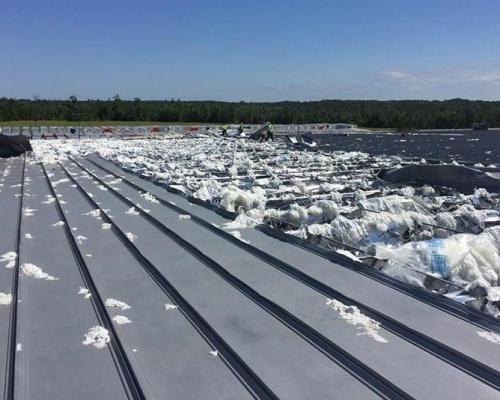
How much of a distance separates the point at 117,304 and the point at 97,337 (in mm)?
624

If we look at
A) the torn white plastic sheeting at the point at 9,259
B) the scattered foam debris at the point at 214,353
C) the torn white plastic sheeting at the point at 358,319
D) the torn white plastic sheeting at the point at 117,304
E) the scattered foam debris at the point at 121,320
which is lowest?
the torn white plastic sheeting at the point at 9,259

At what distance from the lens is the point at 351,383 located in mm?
2762

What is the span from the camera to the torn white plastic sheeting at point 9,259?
16.9 feet

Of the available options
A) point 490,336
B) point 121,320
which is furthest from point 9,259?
point 490,336

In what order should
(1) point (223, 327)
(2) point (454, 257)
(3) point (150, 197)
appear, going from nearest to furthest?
(1) point (223, 327) < (2) point (454, 257) < (3) point (150, 197)

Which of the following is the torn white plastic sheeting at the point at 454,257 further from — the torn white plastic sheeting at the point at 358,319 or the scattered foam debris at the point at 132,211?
the scattered foam debris at the point at 132,211

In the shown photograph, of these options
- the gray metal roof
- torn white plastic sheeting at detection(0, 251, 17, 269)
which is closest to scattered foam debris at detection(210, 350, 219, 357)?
the gray metal roof

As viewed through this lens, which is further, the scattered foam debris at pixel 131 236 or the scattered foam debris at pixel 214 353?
the scattered foam debris at pixel 131 236

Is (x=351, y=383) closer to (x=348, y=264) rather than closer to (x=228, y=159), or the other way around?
(x=348, y=264)

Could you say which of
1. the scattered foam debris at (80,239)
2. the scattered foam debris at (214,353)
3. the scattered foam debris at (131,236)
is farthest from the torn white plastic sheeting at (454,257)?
the scattered foam debris at (80,239)

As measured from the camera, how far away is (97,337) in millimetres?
3359

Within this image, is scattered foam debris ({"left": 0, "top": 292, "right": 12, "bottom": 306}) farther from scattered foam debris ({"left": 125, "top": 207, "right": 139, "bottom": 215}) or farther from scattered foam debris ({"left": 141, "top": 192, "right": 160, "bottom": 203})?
scattered foam debris ({"left": 141, "top": 192, "right": 160, "bottom": 203})

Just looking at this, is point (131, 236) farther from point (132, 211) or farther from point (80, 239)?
point (132, 211)

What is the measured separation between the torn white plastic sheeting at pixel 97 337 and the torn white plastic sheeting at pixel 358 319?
1773 millimetres
